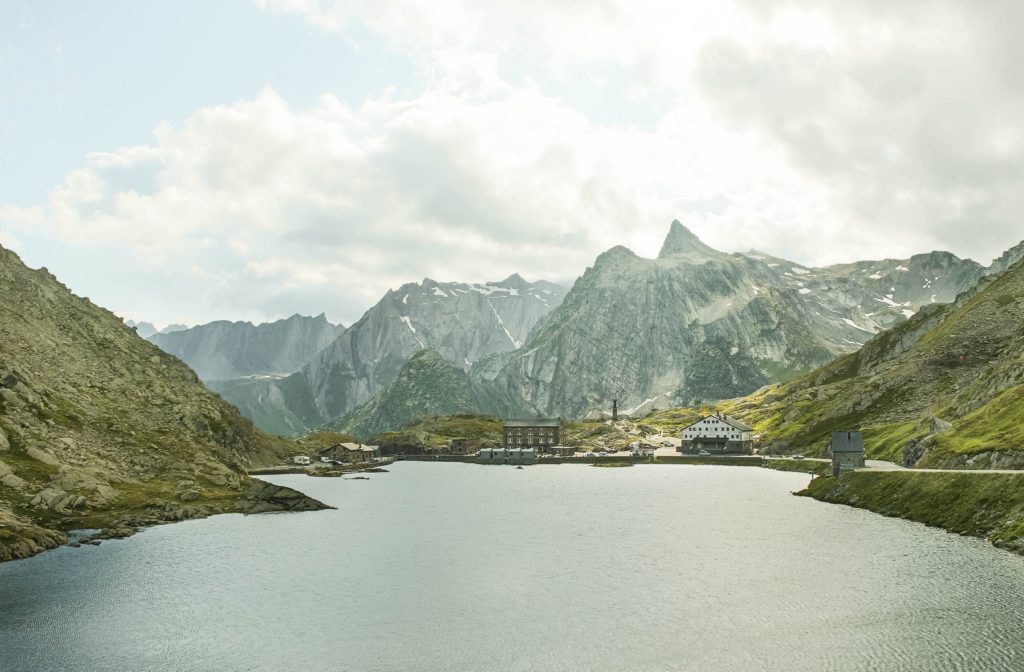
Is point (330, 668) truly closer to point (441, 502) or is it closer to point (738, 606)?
point (738, 606)

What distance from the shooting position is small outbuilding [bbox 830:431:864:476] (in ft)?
465

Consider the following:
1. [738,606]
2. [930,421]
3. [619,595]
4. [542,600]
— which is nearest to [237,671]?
[542,600]

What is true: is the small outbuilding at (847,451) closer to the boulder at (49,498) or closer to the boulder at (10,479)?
the boulder at (49,498)

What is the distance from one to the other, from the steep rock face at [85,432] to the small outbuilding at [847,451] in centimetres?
11768

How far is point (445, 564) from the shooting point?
276 feet

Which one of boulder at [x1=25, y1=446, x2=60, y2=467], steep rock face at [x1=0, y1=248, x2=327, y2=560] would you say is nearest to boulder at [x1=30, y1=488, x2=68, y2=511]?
steep rock face at [x1=0, y1=248, x2=327, y2=560]

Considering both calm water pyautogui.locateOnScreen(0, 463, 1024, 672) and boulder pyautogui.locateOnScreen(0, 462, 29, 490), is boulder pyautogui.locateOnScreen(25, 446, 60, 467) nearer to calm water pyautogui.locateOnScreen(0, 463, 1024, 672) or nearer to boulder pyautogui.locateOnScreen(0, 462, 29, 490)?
boulder pyautogui.locateOnScreen(0, 462, 29, 490)

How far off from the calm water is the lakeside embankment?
3.23 metres

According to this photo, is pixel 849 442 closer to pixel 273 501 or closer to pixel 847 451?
pixel 847 451

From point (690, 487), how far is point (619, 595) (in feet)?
361

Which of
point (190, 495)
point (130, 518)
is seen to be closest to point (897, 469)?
point (190, 495)

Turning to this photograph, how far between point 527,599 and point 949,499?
68.1 m

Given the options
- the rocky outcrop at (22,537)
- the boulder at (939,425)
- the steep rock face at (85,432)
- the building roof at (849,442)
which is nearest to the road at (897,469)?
the building roof at (849,442)

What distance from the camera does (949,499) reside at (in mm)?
98500
